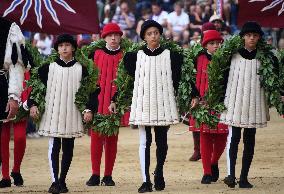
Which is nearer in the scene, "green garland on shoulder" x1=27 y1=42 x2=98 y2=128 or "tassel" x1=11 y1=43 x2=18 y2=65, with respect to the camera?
"tassel" x1=11 y1=43 x2=18 y2=65

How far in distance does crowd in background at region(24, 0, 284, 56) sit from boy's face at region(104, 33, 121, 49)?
10476 mm

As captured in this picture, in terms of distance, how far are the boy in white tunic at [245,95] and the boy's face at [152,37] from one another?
1.01 m

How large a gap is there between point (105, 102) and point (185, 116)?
1.35m

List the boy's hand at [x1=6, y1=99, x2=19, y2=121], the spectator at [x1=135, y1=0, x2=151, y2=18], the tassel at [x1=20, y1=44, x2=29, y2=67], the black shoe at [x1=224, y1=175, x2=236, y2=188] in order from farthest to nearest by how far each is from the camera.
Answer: the spectator at [x1=135, y1=0, x2=151, y2=18]
the black shoe at [x1=224, y1=175, x2=236, y2=188]
the tassel at [x1=20, y1=44, x2=29, y2=67]
the boy's hand at [x1=6, y1=99, x2=19, y2=121]

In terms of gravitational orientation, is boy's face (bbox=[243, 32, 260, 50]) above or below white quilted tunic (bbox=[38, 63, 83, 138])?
above

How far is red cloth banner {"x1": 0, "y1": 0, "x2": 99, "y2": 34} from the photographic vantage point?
40.3 ft

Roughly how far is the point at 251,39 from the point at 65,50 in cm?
228

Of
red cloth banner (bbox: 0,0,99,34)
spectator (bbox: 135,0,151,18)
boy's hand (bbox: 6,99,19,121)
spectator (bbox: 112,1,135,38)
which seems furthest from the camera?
spectator (bbox: 135,0,151,18)

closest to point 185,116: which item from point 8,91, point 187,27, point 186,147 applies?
point 8,91

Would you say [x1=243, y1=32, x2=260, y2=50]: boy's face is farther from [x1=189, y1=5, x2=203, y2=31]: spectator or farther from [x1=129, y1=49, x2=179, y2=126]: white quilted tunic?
[x1=189, y1=5, x2=203, y2=31]: spectator

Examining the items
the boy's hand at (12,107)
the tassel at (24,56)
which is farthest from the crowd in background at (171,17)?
the boy's hand at (12,107)

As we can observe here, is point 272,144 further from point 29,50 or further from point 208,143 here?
point 29,50

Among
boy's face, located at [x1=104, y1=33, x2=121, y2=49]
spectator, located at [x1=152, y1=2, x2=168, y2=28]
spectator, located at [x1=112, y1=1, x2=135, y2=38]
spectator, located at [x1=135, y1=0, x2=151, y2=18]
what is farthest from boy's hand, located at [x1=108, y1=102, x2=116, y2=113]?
spectator, located at [x1=135, y1=0, x2=151, y2=18]

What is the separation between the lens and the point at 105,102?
44.4ft
